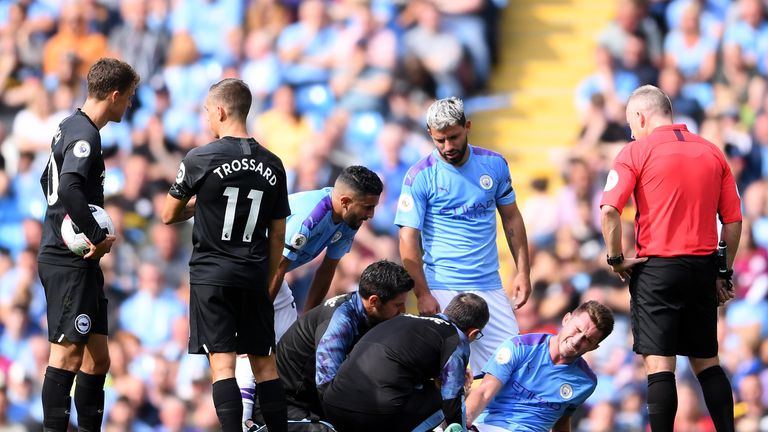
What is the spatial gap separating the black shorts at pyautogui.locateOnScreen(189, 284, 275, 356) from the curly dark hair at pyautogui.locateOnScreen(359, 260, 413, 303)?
65 cm

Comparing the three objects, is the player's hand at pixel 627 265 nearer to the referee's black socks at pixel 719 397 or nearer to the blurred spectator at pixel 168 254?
the referee's black socks at pixel 719 397

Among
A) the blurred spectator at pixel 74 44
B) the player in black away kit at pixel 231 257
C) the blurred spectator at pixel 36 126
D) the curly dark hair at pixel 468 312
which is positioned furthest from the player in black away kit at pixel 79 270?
the blurred spectator at pixel 74 44

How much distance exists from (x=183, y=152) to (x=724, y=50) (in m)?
5.49

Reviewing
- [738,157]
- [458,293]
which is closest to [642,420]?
[738,157]

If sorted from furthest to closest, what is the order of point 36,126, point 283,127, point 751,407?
point 36,126 → point 283,127 → point 751,407

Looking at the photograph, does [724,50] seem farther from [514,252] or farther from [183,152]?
[183,152]

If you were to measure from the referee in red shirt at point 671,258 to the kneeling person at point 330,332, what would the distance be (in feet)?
4.08

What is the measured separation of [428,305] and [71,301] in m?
2.09

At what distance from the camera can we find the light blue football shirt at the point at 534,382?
7336mm

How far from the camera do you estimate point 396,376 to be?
6688 millimetres

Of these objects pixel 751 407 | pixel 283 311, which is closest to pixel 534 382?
pixel 283 311

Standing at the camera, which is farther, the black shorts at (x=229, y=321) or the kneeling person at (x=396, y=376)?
the kneeling person at (x=396, y=376)

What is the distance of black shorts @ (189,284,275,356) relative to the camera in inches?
249

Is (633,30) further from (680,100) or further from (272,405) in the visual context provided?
(272,405)
